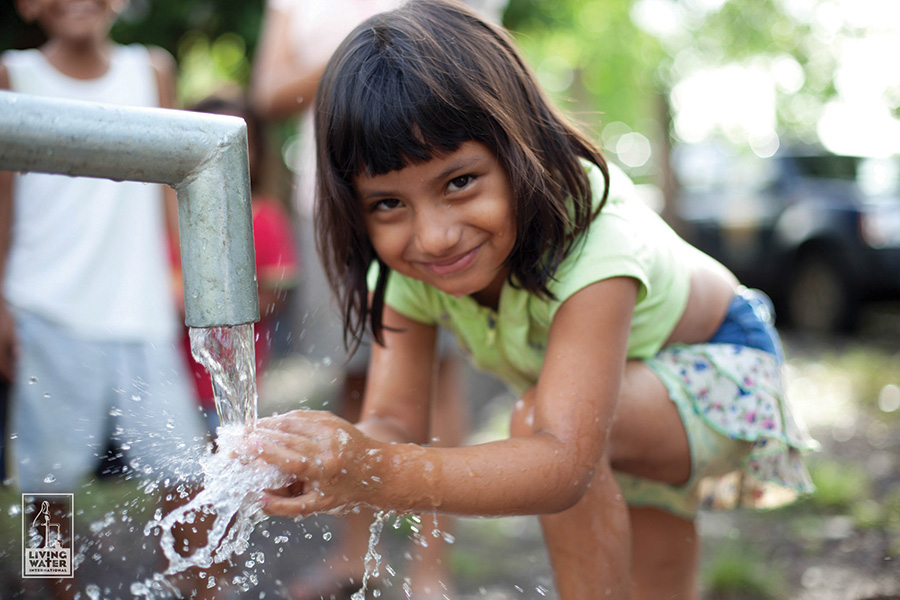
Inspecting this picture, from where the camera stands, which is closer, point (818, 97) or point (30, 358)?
point (30, 358)

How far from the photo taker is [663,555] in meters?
2.10

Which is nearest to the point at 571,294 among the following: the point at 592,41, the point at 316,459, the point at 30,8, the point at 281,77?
the point at 316,459

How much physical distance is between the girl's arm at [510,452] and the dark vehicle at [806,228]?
6201 millimetres

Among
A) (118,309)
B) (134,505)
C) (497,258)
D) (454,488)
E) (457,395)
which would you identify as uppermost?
(497,258)

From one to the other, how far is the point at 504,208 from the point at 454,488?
1.64ft

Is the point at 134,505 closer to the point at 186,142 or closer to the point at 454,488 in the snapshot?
the point at 454,488

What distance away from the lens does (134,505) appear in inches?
132

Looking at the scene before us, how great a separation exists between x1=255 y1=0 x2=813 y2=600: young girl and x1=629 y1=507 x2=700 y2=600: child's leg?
0.16m

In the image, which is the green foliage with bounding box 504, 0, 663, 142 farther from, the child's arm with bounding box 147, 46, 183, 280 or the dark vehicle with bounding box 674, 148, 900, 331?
the child's arm with bounding box 147, 46, 183, 280

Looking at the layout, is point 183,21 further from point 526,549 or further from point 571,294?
point 571,294

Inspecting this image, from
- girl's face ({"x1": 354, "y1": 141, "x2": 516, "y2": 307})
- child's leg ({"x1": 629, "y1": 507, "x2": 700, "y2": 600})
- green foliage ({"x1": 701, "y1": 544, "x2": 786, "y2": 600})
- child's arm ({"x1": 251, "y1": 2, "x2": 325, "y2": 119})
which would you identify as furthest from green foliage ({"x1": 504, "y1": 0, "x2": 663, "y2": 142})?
girl's face ({"x1": 354, "y1": 141, "x2": 516, "y2": 307})

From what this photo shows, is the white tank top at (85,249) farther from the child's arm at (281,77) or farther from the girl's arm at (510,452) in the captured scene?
the girl's arm at (510,452)

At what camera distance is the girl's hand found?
127 centimetres

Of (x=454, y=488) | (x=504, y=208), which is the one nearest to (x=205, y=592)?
(x=454, y=488)
